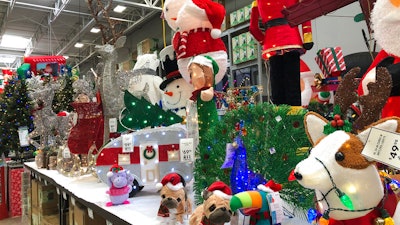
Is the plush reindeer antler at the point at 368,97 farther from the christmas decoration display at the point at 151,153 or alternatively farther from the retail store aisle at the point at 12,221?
the retail store aisle at the point at 12,221

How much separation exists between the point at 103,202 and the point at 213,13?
1.02 m

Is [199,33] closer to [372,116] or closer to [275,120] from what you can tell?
[275,120]

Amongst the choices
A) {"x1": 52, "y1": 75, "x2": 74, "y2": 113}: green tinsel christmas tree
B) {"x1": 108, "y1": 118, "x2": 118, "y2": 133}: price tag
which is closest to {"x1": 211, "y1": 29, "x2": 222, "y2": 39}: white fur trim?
{"x1": 108, "y1": 118, "x2": 118, "y2": 133}: price tag

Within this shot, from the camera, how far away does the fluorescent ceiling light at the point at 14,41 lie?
9508mm

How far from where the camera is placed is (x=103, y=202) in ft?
5.15

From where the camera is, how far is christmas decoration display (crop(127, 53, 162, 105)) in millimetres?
2299

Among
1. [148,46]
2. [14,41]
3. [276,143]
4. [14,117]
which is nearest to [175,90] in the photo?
[276,143]

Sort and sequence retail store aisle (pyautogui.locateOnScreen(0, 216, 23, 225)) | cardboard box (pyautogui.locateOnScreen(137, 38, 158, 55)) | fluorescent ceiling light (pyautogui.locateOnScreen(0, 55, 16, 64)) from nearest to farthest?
retail store aisle (pyautogui.locateOnScreen(0, 216, 23, 225)), cardboard box (pyautogui.locateOnScreen(137, 38, 158, 55)), fluorescent ceiling light (pyautogui.locateOnScreen(0, 55, 16, 64))

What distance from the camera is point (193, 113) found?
1585 millimetres

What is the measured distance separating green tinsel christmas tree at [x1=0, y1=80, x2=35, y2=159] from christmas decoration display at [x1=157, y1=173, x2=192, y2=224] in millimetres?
4139

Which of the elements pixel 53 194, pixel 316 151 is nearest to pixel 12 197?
pixel 53 194

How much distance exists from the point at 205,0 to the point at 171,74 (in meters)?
0.49

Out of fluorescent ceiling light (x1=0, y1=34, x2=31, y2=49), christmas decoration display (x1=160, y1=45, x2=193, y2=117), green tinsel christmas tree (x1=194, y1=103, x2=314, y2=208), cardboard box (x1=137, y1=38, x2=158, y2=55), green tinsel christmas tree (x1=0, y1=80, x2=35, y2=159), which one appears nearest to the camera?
green tinsel christmas tree (x1=194, y1=103, x2=314, y2=208)

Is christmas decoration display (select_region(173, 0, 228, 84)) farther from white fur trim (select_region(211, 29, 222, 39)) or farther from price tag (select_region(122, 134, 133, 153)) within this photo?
price tag (select_region(122, 134, 133, 153))
